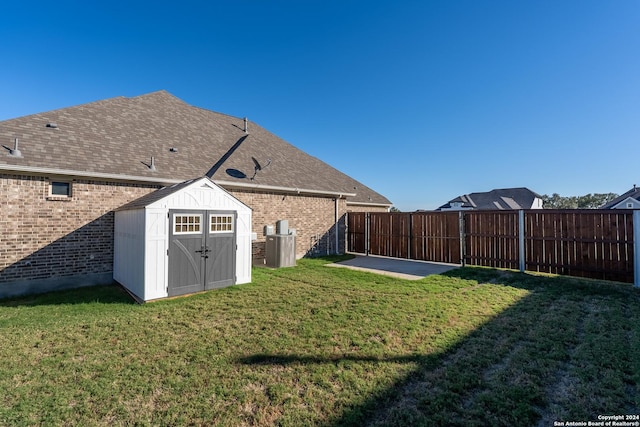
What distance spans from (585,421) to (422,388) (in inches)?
55.5

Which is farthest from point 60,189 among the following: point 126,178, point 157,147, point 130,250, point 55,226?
point 157,147

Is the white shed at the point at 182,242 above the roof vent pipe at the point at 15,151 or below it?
below

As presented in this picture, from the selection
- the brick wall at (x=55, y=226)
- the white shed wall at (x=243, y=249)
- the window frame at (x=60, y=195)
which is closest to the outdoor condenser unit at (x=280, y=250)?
the white shed wall at (x=243, y=249)

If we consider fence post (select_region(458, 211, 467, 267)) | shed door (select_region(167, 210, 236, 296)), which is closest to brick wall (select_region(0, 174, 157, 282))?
shed door (select_region(167, 210, 236, 296))

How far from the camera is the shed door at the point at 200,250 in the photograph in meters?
6.84

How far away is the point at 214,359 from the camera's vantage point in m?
3.77

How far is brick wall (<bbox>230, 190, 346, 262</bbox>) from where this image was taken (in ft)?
37.3

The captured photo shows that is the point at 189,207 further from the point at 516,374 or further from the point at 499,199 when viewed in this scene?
the point at 499,199

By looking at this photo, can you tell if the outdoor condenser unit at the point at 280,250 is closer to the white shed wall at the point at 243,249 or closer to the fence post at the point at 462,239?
the white shed wall at the point at 243,249

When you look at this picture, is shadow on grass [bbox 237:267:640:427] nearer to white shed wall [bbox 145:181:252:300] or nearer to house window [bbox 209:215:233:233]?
white shed wall [bbox 145:181:252:300]

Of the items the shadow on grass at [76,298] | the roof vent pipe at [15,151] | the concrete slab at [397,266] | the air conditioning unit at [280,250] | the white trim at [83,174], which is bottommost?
the shadow on grass at [76,298]

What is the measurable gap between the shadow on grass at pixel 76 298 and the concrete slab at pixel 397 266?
22.4 ft

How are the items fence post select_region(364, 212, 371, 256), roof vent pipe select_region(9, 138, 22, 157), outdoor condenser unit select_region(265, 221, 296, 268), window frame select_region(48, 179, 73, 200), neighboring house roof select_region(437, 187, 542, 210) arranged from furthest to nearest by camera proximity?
neighboring house roof select_region(437, 187, 542, 210), fence post select_region(364, 212, 371, 256), outdoor condenser unit select_region(265, 221, 296, 268), window frame select_region(48, 179, 73, 200), roof vent pipe select_region(9, 138, 22, 157)

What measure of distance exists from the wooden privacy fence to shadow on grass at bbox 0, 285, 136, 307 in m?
10.3
